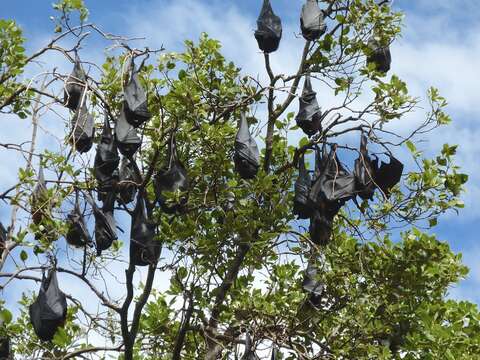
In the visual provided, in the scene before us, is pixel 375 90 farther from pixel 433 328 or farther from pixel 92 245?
pixel 92 245

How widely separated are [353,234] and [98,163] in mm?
2698

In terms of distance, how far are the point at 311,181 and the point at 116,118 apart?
208cm

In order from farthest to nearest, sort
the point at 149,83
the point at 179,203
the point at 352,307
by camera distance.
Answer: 1. the point at 352,307
2. the point at 149,83
3. the point at 179,203

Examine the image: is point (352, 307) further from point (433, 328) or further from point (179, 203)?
point (179, 203)

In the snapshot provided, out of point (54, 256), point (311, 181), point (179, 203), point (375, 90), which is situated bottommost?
point (54, 256)

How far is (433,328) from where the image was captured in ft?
27.0

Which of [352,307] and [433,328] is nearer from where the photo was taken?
[433,328]

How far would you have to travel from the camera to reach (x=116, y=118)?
857 centimetres

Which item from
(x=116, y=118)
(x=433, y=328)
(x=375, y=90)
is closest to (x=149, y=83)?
(x=116, y=118)

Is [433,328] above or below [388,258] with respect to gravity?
below

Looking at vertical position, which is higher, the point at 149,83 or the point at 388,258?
the point at 149,83

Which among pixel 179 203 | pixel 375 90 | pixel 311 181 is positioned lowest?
pixel 179 203

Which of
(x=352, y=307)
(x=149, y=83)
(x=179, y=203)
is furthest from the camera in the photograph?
(x=352, y=307)

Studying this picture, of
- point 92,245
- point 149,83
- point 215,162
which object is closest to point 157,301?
point 92,245
